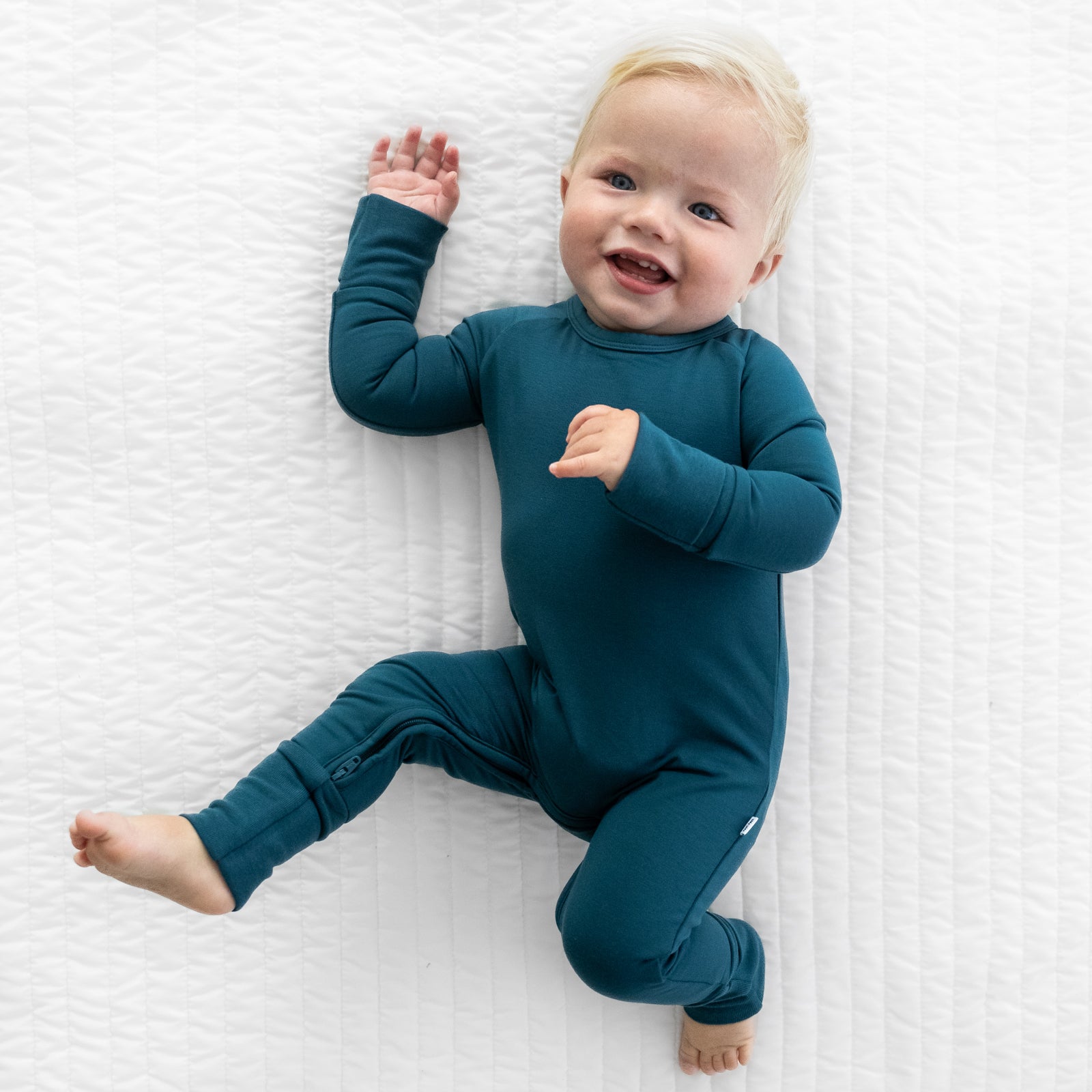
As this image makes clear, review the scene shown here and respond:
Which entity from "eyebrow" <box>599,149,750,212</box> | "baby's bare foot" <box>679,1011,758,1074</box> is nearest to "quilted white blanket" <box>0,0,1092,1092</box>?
"baby's bare foot" <box>679,1011,758,1074</box>

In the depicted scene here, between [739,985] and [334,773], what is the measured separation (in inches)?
16.0

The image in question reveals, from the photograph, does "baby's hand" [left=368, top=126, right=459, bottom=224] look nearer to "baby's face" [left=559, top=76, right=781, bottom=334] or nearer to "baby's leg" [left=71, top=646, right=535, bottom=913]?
"baby's face" [left=559, top=76, right=781, bottom=334]

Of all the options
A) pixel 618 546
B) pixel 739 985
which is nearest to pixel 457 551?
pixel 618 546

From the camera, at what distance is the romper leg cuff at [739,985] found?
935 mm

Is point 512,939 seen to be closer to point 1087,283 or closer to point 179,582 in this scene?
point 179,582

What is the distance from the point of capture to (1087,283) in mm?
965

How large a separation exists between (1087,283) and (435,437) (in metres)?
0.61

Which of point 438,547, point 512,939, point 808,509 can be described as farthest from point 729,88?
point 512,939

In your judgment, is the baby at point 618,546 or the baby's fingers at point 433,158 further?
the baby's fingers at point 433,158

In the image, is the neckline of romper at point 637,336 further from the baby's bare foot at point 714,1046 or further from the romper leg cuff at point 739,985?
the baby's bare foot at point 714,1046

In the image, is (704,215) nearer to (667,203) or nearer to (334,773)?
(667,203)

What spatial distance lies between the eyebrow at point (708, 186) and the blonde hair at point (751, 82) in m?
0.04

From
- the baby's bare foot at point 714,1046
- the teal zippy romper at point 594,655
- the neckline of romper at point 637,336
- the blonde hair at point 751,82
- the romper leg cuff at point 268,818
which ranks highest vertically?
the blonde hair at point 751,82

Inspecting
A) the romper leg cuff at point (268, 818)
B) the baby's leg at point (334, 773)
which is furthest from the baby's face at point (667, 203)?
the romper leg cuff at point (268, 818)
